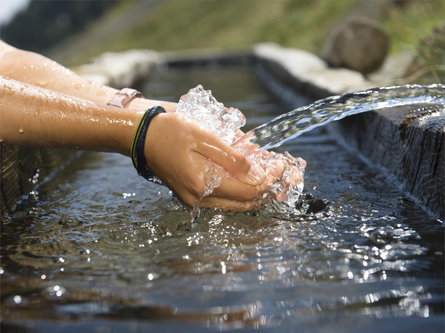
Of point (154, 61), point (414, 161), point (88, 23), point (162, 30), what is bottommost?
point (414, 161)

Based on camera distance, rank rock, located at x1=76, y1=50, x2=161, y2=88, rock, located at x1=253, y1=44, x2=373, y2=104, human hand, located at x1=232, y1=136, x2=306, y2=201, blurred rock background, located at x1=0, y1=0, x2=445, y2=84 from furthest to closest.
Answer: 1. blurred rock background, located at x1=0, y1=0, x2=445, y2=84
2. rock, located at x1=76, y1=50, x2=161, y2=88
3. rock, located at x1=253, y1=44, x2=373, y2=104
4. human hand, located at x1=232, y1=136, x2=306, y2=201

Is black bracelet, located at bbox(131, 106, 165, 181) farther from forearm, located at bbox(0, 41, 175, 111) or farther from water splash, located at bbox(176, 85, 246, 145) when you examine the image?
forearm, located at bbox(0, 41, 175, 111)

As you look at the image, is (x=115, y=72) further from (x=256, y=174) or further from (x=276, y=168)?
(x=256, y=174)

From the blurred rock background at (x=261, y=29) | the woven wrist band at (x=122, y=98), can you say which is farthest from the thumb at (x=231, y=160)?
the blurred rock background at (x=261, y=29)

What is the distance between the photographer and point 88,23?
56125 mm

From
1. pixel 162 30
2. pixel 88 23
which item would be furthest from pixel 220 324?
pixel 88 23

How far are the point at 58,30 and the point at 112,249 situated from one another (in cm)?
6005

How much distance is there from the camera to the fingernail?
2433 millimetres

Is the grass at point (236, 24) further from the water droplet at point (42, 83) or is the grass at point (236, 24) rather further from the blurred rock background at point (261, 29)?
the water droplet at point (42, 83)

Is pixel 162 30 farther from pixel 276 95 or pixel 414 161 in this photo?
pixel 414 161

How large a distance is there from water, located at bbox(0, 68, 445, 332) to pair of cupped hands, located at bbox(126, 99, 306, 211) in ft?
0.29

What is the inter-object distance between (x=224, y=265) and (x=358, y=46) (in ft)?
22.3

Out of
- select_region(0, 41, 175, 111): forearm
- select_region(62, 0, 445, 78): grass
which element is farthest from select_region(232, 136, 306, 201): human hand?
select_region(62, 0, 445, 78): grass

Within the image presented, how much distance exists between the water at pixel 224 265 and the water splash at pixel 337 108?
1.10 ft
